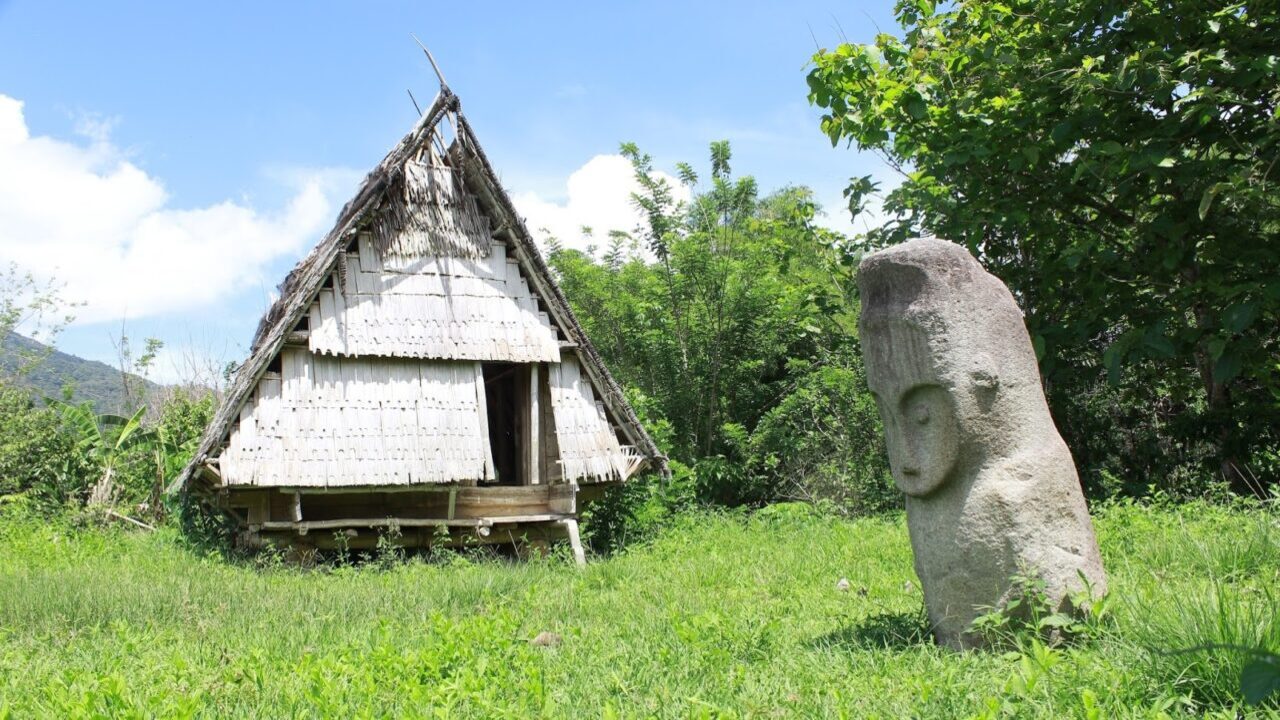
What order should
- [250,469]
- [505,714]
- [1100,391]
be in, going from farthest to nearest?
[1100,391]
[250,469]
[505,714]

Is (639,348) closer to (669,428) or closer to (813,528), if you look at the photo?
(669,428)

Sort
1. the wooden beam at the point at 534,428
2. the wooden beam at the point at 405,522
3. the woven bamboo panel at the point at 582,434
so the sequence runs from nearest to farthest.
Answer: the wooden beam at the point at 405,522 → the woven bamboo panel at the point at 582,434 → the wooden beam at the point at 534,428

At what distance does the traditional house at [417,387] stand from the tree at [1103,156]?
4069 millimetres

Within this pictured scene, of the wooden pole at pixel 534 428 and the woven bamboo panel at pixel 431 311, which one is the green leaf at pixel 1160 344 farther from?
the wooden pole at pixel 534 428

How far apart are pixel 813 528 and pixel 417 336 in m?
4.87

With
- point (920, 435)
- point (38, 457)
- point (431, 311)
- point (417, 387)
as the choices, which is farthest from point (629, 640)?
point (38, 457)

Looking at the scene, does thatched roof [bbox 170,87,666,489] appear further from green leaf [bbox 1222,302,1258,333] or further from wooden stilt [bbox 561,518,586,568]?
green leaf [bbox 1222,302,1258,333]

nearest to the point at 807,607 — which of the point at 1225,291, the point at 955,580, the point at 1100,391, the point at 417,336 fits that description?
the point at 955,580

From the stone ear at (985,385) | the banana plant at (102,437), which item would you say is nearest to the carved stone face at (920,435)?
the stone ear at (985,385)

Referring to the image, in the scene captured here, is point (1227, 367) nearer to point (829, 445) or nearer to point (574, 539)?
point (574, 539)

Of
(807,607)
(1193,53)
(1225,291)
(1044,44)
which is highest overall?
(1044,44)

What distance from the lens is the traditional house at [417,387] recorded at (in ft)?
31.6

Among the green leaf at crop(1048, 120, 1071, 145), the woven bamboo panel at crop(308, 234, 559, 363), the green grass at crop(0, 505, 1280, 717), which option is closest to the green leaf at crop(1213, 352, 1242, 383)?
the green grass at crop(0, 505, 1280, 717)

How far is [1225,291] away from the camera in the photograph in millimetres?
6008
